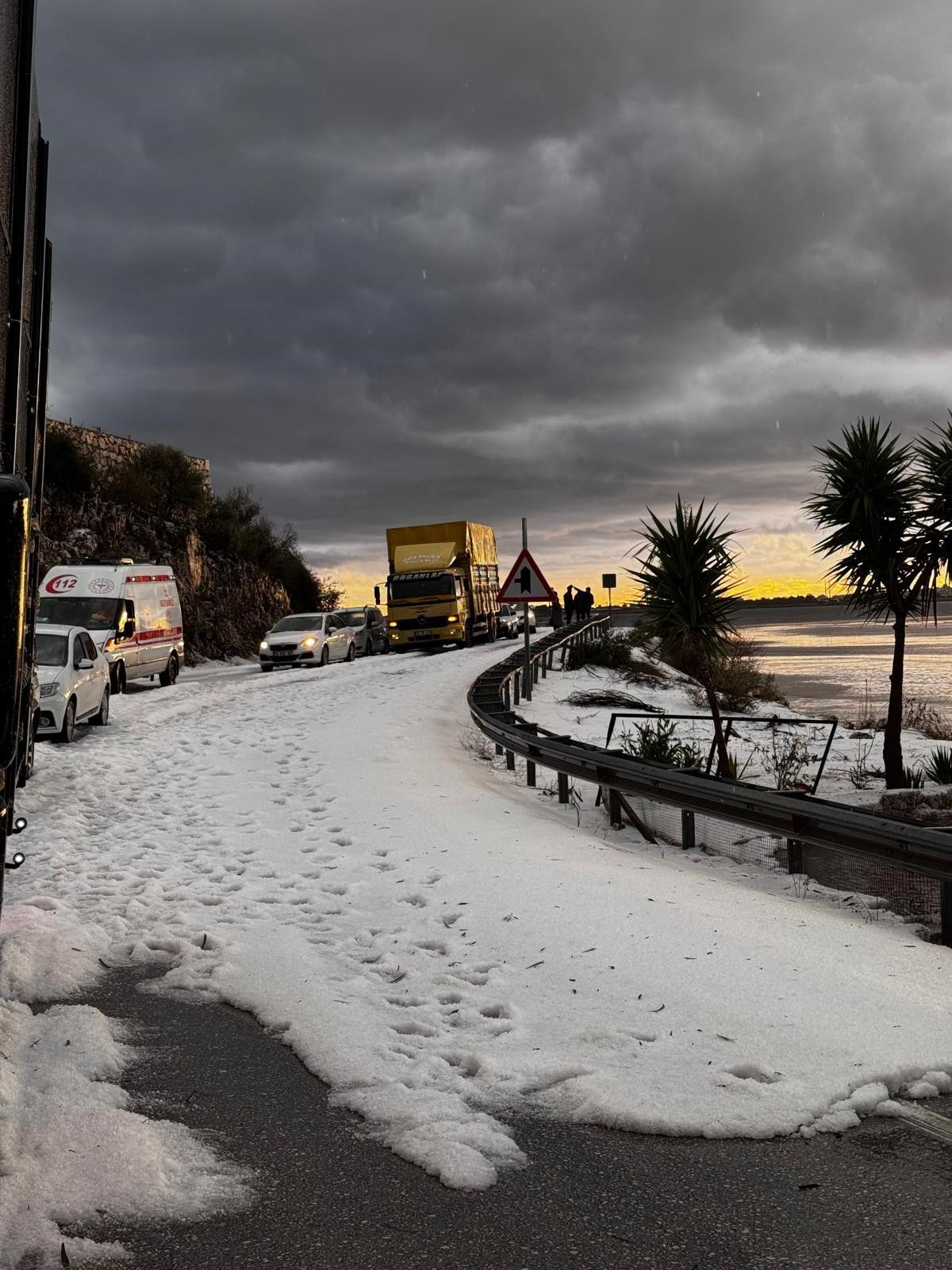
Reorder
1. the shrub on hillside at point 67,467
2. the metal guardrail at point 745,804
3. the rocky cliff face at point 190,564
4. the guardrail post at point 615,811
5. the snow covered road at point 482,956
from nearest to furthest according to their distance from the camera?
the snow covered road at point 482,956
the metal guardrail at point 745,804
the guardrail post at point 615,811
the rocky cliff face at point 190,564
the shrub on hillside at point 67,467

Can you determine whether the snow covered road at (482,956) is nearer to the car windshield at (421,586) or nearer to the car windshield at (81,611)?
the car windshield at (81,611)

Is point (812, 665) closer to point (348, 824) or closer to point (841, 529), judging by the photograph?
point (841, 529)

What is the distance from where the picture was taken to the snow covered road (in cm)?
385

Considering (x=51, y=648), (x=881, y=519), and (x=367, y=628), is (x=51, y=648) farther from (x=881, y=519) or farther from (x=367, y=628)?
(x=367, y=628)

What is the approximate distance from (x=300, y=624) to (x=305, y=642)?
1444 mm

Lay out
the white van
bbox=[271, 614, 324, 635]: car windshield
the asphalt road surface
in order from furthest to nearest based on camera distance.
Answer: bbox=[271, 614, 324, 635]: car windshield → the white van → the asphalt road surface

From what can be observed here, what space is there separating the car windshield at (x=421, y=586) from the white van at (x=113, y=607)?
11749 mm

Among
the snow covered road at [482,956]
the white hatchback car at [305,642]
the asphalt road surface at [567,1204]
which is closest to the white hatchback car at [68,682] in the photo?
the snow covered road at [482,956]

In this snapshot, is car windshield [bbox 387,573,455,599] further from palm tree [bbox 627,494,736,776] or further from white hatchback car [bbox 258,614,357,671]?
palm tree [bbox 627,494,736,776]

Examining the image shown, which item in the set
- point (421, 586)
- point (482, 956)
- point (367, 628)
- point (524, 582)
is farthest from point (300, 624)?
point (482, 956)

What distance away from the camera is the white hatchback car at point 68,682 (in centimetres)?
1422

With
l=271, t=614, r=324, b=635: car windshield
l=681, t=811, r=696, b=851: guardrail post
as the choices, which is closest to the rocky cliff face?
l=271, t=614, r=324, b=635: car windshield

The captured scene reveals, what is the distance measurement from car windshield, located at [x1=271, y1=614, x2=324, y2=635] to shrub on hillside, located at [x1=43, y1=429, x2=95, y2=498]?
9.40 meters

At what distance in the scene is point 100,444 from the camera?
38.9 m
